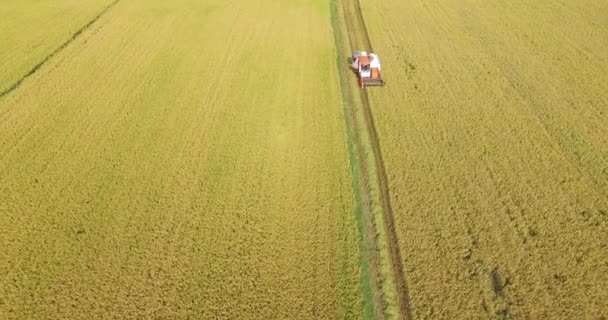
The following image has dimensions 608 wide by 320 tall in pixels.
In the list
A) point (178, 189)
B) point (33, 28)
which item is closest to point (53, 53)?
point (33, 28)

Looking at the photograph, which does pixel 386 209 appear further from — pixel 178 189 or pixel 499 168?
pixel 178 189

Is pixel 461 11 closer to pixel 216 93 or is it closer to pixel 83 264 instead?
pixel 216 93

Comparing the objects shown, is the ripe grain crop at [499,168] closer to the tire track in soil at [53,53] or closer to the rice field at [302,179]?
the rice field at [302,179]

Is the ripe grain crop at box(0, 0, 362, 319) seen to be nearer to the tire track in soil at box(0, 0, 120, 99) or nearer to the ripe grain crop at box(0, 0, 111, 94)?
the tire track in soil at box(0, 0, 120, 99)

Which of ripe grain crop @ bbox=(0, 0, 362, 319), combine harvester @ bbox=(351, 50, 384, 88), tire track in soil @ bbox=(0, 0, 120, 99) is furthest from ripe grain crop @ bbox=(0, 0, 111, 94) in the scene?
combine harvester @ bbox=(351, 50, 384, 88)

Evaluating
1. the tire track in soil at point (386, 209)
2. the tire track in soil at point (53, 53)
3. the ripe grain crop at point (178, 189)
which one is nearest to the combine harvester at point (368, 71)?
the tire track in soil at point (386, 209)

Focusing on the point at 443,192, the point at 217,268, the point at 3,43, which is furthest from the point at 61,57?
the point at 443,192

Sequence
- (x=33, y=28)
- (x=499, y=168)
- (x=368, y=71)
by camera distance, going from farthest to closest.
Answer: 1. (x=33, y=28)
2. (x=368, y=71)
3. (x=499, y=168)
